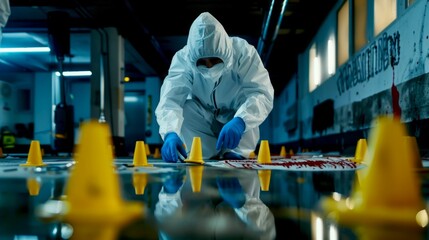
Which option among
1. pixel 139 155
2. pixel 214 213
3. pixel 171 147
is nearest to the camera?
pixel 214 213

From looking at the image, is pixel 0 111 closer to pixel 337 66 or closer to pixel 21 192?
pixel 337 66

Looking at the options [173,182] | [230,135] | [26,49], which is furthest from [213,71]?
[26,49]

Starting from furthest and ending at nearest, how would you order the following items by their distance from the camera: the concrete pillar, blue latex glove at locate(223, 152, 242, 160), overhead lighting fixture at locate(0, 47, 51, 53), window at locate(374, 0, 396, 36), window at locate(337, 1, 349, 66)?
overhead lighting fixture at locate(0, 47, 51, 53) → the concrete pillar → window at locate(337, 1, 349, 66) → window at locate(374, 0, 396, 36) → blue latex glove at locate(223, 152, 242, 160)

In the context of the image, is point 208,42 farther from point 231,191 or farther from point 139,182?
point 231,191

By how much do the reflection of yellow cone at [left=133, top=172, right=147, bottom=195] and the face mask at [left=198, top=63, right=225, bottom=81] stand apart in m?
1.19

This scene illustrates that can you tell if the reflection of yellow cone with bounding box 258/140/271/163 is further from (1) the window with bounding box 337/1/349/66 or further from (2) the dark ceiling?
(1) the window with bounding box 337/1/349/66

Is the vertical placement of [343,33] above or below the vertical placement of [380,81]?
above

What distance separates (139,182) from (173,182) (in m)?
0.13

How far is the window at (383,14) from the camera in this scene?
419cm

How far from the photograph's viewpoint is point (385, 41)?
162 inches

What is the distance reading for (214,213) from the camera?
929mm

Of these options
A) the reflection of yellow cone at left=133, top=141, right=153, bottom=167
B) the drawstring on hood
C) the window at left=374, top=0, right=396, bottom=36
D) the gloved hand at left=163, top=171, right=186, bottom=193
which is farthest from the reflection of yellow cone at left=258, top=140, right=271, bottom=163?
the window at left=374, top=0, right=396, bottom=36

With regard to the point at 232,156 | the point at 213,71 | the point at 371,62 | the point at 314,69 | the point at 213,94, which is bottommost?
the point at 232,156

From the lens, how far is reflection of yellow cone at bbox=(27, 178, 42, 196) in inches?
50.5
